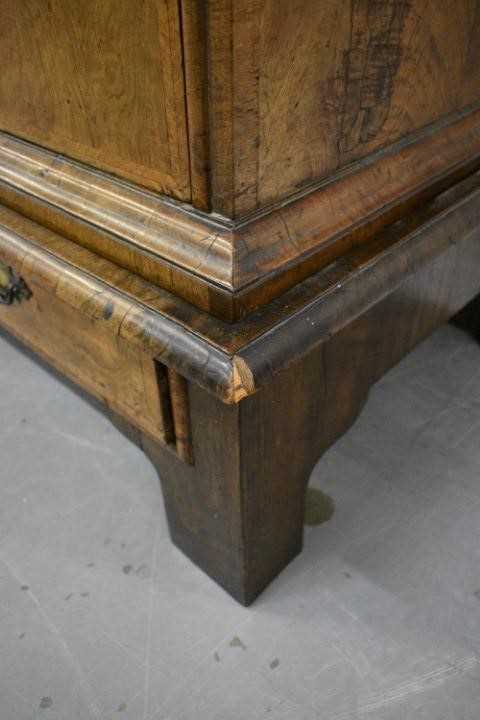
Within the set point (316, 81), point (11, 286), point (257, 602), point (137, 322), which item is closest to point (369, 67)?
point (316, 81)

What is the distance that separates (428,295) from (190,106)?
42 centimetres

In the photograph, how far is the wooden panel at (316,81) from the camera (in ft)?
1.38

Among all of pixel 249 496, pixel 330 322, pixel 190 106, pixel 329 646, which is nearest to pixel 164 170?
pixel 190 106

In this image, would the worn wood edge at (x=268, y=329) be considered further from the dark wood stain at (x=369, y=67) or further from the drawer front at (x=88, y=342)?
the dark wood stain at (x=369, y=67)

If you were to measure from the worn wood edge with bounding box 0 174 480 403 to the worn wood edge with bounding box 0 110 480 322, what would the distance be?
0.03m

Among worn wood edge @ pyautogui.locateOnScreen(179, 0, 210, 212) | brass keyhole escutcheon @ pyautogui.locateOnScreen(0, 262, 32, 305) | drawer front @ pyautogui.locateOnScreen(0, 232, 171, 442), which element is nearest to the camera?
worn wood edge @ pyautogui.locateOnScreen(179, 0, 210, 212)

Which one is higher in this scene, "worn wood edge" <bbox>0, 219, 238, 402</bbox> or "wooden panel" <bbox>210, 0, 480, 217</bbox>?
"wooden panel" <bbox>210, 0, 480, 217</bbox>

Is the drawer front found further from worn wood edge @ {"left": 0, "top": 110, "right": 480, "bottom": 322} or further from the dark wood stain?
the dark wood stain

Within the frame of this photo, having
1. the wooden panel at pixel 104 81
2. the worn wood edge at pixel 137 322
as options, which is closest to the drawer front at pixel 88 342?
the worn wood edge at pixel 137 322

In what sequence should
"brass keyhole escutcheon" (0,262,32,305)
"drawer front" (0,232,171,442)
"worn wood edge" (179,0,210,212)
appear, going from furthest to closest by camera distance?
"brass keyhole escutcheon" (0,262,32,305)
"drawer front" (0,232,171,442)
"worn wood edge" (179,0,210,212)

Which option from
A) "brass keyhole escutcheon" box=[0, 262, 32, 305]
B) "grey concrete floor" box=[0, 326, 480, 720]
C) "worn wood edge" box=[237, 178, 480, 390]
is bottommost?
"grey concrete floor" box=[0, 326, 480, 720]

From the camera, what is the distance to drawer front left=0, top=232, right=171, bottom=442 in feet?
1.81

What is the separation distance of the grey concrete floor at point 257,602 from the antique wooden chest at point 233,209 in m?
0.11

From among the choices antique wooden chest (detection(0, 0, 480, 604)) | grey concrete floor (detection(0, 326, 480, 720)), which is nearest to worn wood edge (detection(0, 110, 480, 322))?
antique wooden chest (detection(0, 0, 480, 604))
